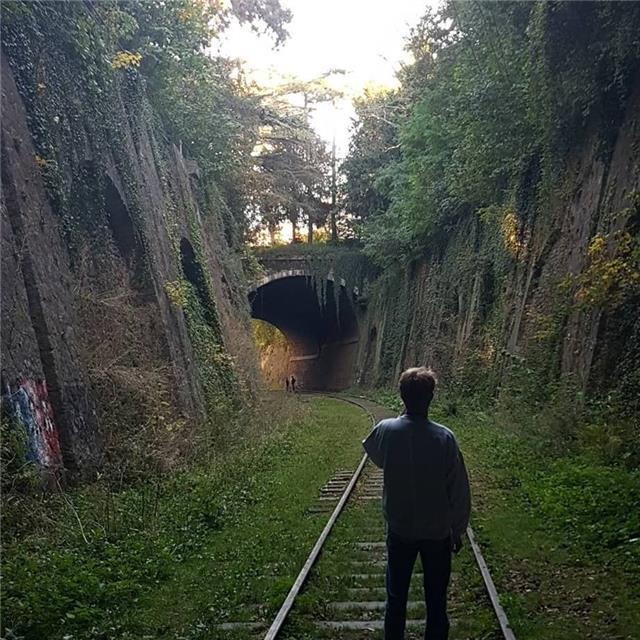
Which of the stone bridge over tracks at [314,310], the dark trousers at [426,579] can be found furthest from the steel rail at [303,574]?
the stone bridge over tracks at [314,310]

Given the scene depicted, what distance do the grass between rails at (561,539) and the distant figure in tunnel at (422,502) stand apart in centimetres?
115

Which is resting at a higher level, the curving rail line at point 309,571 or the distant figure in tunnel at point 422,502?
the distant figure in tunnel at point 422,502

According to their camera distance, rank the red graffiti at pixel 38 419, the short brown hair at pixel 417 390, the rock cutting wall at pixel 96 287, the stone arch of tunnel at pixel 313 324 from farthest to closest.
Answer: the stone arch of tunnel at pixel 313 324 → the rock cutting wall at pixel 96 287 → the red graffiti at pixel 38 419 → the short brown hair at pixel 417 390

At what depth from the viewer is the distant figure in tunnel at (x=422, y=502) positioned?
12.9 ft

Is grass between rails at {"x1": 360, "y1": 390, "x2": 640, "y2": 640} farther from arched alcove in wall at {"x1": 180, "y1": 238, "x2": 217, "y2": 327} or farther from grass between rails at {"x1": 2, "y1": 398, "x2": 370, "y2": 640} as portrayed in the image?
arched alcove in wall at {"x1": 180, "y1": 238, "x2": 217, "y2": 327}

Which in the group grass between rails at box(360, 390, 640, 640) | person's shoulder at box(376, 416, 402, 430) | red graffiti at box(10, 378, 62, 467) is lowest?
grass between rails at box(360, 390, 640, 640)

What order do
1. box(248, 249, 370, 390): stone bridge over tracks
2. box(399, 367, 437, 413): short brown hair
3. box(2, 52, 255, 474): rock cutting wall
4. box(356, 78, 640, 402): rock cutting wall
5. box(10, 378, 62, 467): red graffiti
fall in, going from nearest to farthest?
box(399, 367, 437, 413): short brown hair < box(10, 378, 62, 467): red graffiti < box(2, 52, 255, 474): rock cutting wall < box(356, 78, 640, 402): rock cutting wall < box(248, 249, 370, 390): stone bridge over tracks

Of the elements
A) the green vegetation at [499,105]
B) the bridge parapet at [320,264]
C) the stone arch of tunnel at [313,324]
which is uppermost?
the green vegetation at [499,105]

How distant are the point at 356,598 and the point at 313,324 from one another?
44.0 metres

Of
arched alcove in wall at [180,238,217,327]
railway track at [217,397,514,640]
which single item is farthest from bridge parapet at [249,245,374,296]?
railway track at [217,397,514,640]

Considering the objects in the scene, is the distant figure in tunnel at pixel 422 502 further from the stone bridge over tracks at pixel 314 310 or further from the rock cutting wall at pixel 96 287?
the stone bridge over tracks at pixel 314 310

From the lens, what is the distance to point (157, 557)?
679 cm

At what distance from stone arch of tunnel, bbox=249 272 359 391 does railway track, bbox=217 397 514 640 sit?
32.8 metres

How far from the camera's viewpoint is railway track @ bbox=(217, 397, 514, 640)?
16.0 feet
